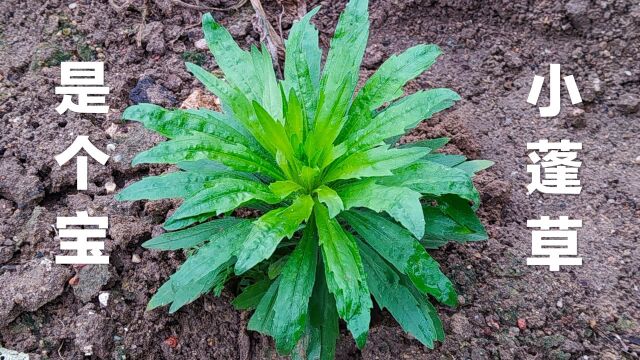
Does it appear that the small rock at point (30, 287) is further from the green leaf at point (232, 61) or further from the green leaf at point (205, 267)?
the green leaf at point (232, 61)

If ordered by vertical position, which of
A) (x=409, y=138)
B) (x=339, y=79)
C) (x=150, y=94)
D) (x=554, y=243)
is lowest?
(x=554, y=243)

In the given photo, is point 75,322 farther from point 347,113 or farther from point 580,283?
point 580,283

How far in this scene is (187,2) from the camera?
4234 millimetres

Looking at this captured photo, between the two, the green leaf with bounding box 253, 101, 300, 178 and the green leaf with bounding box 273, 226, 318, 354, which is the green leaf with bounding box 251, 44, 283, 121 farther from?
the green leaf with bounding box 273, 226, 318, 354

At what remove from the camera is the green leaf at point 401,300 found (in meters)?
2.56

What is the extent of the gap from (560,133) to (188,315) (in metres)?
2.48

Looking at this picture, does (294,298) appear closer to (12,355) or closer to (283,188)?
(283,188)

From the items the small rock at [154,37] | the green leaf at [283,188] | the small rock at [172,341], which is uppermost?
the green leaf at [283,188]

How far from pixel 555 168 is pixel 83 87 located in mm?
2841

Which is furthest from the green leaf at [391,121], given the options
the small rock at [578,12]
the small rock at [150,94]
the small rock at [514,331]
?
the small rock at [578,12]

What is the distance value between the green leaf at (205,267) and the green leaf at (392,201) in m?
0.47

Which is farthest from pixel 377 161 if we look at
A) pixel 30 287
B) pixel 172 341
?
pixel 30 287

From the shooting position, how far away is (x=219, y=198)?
2.25m

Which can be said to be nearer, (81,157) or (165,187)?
(165,187)
